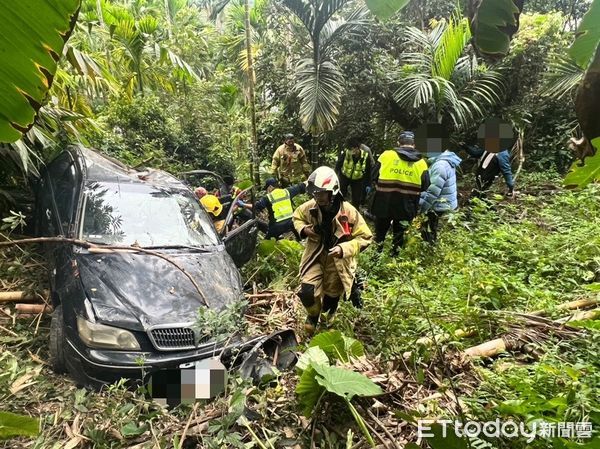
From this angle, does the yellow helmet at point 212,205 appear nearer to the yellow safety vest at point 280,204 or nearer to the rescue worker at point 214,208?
the rescue worker at point 214,208

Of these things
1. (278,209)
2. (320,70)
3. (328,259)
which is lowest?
(328,259)

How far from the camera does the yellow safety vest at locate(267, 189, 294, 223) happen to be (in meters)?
5.94

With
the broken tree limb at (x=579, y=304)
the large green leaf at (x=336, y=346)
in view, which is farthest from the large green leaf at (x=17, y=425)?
the broken tree limb at (x=579, y=304)

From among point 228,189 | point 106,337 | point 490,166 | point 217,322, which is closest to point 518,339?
point 217,322

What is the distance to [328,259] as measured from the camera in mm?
3918

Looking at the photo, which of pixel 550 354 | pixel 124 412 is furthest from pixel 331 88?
pixel 124 412

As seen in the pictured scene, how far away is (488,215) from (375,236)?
1552 millimetres

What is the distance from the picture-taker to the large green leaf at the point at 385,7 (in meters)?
1.28

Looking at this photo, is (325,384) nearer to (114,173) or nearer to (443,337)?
(443,337)

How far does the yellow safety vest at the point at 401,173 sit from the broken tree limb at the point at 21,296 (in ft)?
12.9

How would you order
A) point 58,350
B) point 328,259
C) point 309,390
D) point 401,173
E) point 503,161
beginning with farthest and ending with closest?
point 503,161
point 401,173
point 328,259
point 58,350
point 309,390

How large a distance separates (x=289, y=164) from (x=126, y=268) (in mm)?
5384

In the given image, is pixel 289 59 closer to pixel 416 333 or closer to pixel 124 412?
pixel 416 333

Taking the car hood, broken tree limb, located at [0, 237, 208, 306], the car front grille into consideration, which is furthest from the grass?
broken tree limb, located at [0, 237, 208, 306]
